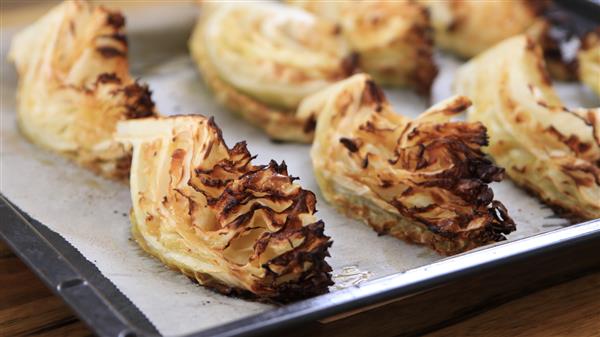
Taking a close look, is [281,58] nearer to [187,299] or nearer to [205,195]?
[205,195]

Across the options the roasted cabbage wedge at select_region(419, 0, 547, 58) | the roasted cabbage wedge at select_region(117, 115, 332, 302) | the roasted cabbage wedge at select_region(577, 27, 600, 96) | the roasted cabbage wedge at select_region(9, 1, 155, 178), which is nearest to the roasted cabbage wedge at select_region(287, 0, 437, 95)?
the roasted cabbage wedge at select_region(419, 0, 547, 58)

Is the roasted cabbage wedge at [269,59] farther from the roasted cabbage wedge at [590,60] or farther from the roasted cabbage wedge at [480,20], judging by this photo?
the roasted cabbage wedge at [590,60]

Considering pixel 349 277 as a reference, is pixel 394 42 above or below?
above

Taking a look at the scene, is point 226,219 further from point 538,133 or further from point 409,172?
point 538,133

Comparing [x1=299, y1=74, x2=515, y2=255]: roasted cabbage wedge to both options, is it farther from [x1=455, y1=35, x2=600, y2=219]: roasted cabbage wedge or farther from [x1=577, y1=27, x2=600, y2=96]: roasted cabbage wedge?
[x1=577, y1=27, x2=600, y2=96]: roasted cabbage wedge

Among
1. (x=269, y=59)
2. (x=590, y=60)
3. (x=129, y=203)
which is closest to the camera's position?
(x=129, y=203)

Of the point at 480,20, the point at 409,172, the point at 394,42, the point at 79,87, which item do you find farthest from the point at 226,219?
the point at 480,20

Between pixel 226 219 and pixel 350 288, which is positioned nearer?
pixel 350 288
